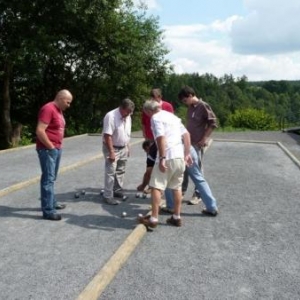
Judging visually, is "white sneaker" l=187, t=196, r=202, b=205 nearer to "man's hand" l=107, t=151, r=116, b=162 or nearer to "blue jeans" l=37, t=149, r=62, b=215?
"man's hand" l=107, t=151, r=116, b=162

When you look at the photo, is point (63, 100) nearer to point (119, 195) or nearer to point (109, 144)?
point (109, 144)

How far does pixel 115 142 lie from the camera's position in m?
6.69

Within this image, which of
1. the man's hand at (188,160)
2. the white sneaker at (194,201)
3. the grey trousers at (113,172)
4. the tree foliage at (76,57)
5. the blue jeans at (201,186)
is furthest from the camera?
the tree foliage at (76,57)

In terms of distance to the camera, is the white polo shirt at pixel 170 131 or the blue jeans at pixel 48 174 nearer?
the white polo shirt at pixel 170 131

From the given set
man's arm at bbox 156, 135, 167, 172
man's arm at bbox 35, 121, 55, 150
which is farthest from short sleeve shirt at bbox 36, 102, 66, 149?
man's arm at bbox 156, 135, 167, 172

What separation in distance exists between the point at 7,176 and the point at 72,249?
4.70 meters

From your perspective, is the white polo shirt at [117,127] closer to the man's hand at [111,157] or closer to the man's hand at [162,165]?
the man's hand at [111,157]

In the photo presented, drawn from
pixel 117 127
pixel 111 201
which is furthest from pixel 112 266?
pixel 117 127

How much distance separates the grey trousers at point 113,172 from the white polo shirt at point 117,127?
0.17 meters

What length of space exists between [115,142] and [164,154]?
165cm

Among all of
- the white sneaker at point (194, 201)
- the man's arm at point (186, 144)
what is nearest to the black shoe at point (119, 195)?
the white sneaker at point (194, 201)

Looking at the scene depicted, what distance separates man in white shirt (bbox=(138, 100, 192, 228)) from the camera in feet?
17.0

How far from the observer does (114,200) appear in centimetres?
675

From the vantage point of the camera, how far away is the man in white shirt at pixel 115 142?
6.38 metres
